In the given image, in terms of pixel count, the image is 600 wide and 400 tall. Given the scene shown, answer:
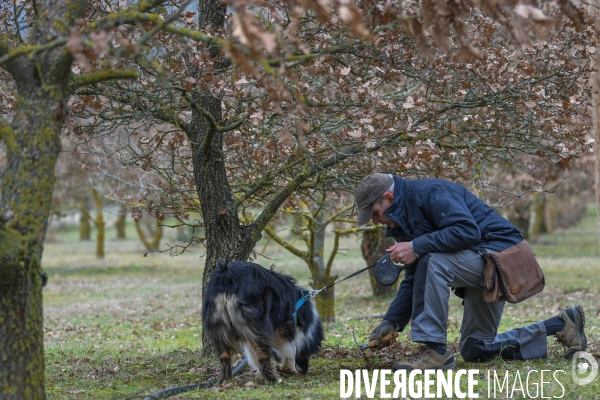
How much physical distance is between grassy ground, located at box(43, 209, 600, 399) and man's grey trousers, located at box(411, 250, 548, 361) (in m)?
0.18

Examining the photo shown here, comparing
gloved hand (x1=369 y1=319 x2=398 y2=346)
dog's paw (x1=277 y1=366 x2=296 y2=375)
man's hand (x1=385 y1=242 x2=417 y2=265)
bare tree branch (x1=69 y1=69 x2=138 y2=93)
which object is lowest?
dog's paw (x1=277 y1=366 x2=296 y2=375)

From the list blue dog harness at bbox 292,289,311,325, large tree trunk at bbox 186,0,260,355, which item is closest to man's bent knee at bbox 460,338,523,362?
blue dog harness at bbox 292,289,311,325

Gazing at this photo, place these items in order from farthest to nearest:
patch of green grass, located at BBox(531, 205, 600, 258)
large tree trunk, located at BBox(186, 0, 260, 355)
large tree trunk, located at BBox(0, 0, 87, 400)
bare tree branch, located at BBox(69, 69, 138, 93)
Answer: patch of green grass, located at BBox(531, 205, 600, 258)
large tree trunk, located at BBox(186, 0, 260, 355)
bare tree branch, located at BBox(69, 69, 138, 93)
large tree trunk, located at BBox(0, 0, 87, 400)

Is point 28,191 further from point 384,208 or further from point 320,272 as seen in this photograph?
point 320,272

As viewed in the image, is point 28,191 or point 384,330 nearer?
point 28,191

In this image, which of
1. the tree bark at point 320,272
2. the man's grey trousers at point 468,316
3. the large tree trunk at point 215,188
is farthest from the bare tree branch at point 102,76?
the tree bark at point 320,272

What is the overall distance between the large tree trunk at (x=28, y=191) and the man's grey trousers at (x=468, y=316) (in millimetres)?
3047

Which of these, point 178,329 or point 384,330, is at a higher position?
point 384,330

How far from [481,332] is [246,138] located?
300 centimetres

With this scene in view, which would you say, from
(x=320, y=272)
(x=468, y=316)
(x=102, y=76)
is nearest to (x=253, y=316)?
(x=468, y=316)

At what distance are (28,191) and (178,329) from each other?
27.5 ft

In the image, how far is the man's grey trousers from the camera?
19.0ft

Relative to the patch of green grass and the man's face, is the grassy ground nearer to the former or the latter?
the patch of green grass

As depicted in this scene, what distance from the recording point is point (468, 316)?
6.52m
